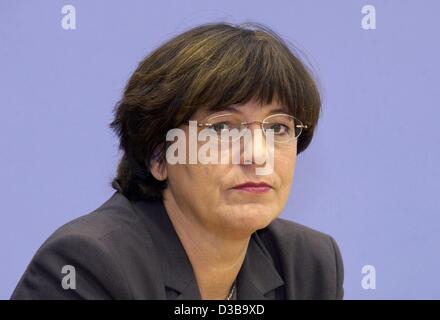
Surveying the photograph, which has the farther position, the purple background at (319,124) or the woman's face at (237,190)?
the purple background at (319,124)

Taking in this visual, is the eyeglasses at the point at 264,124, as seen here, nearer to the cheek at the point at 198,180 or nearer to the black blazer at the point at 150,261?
the cheek at the point at 198,180

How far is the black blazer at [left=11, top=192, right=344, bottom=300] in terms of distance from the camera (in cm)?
124

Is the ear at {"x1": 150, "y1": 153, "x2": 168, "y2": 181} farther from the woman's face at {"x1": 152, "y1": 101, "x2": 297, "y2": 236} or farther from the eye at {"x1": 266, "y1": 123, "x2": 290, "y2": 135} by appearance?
the eye at {"x1": 266, "y1": 123, "x2": 290, "y2": 135}

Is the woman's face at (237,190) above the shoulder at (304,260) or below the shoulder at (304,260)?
above

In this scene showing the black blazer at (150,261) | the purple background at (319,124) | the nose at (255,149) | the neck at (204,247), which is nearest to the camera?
the black blazer at (150,261)

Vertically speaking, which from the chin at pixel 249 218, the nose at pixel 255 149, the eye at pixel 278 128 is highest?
the eye at pixel 278 128

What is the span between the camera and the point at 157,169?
1.51 meters

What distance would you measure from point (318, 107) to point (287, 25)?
506 mm

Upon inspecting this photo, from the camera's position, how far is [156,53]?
4.78 feet

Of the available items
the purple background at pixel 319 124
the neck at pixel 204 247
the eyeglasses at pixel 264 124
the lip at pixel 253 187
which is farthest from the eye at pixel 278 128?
the purple background at pixel 319 124

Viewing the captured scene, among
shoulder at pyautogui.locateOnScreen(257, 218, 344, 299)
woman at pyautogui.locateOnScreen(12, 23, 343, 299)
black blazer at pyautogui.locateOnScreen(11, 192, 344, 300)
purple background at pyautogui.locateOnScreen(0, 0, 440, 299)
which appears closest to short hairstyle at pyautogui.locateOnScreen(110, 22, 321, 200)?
woman at pyautogui.locateOnScreen(12, 23, 343, 299)

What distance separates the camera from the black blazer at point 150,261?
1.24 m

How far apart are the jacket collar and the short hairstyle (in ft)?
0.22
